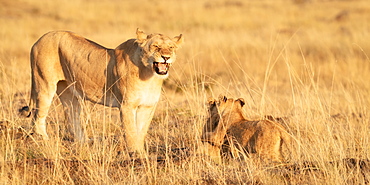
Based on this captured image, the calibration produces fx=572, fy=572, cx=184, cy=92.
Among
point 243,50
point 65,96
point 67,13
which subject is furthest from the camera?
point 67,13

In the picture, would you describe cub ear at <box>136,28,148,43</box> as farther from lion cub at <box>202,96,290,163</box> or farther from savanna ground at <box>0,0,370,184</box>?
lion cub at <box>202,96,290,163</box>

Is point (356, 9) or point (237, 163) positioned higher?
point (356, 9)

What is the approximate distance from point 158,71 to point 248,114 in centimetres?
202

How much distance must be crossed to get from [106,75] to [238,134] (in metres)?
1.57

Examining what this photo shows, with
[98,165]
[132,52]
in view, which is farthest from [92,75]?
[98,165]

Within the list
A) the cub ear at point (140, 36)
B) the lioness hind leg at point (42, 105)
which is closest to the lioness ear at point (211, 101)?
the cub ear at point (140, 36)

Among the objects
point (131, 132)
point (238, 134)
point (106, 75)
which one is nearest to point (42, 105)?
point (106, 75)

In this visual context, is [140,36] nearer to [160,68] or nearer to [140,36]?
[140,36]

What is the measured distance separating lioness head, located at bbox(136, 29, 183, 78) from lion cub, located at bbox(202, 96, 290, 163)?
0.73 meters

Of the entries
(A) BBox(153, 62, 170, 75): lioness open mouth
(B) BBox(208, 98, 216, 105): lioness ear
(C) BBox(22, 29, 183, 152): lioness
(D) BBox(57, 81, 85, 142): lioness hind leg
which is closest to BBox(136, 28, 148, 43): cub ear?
(C) BBox(22, 29, 183, 152): lioness

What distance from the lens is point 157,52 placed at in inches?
219

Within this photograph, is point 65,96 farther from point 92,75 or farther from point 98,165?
point 98,165

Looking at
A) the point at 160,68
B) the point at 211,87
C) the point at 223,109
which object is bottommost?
the point at 223,109

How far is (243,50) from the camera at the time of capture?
642 inches
